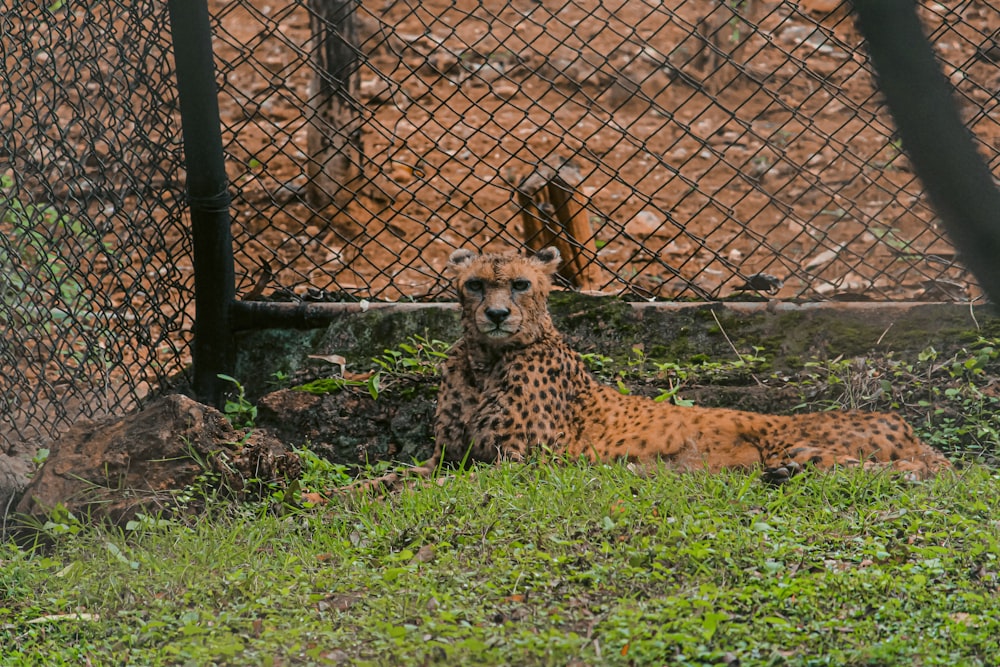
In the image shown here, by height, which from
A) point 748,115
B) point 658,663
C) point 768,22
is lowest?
point 658,663

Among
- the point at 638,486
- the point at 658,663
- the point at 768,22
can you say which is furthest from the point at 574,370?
the point at 768,22

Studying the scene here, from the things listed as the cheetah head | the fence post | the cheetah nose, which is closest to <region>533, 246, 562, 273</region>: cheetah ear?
the cheetah head

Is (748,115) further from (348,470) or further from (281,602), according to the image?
(281,602)

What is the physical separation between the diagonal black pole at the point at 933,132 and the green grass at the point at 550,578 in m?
1.93

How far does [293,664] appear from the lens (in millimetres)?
3439

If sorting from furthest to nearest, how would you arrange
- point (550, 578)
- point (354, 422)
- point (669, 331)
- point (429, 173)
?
point (429, 173)
point (669, 331)
point (354, 422)
point (550, 578)

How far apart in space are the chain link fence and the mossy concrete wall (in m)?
0.20

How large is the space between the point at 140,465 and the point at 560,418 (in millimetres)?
1946

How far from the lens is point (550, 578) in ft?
12.8

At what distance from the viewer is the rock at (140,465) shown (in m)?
4.75

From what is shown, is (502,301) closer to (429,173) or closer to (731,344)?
(731,344)

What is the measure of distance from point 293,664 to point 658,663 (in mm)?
1079

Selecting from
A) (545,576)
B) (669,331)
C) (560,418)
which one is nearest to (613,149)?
(669,331)

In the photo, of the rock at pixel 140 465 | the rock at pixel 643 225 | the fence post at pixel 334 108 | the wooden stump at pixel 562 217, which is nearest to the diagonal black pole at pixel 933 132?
the rock at pixel 140 465
